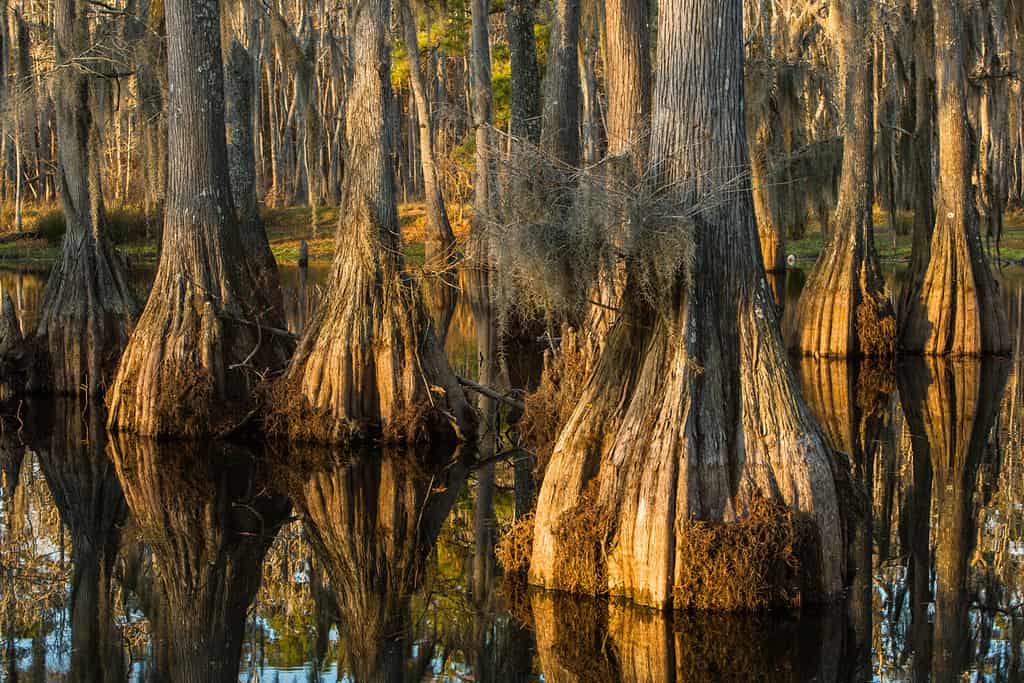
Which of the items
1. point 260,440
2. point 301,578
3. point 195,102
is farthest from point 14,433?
point 301,578

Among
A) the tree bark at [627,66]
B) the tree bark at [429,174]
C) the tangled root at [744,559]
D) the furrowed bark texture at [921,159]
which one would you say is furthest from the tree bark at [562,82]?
the tree bark at [429,174]

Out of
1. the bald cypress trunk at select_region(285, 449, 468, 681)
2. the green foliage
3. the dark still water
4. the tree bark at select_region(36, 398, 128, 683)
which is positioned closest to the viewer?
the dark still water

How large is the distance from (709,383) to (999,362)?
10.3m

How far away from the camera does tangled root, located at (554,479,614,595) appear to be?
7.16m

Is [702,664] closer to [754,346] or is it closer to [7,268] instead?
[754,346]

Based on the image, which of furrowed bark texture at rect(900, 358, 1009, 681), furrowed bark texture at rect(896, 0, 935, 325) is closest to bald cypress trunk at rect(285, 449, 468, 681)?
furrowed bark texture at rect(900, 358, 1009, 681)

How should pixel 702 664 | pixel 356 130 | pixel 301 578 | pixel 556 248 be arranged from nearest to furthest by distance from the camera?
pixel 702 664, pixel 556 248, pixel 301 578, pixel 356 130

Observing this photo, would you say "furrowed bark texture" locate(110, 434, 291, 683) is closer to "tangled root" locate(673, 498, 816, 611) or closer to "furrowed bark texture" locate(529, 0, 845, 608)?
"furrowed bark texture" locate(529, 0, 845, 608)

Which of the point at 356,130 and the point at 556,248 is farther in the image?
the point at 356,130

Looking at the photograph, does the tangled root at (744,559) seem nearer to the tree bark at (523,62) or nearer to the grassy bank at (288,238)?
the tree bark at (523,62)

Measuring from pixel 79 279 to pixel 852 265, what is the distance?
30.6 feet

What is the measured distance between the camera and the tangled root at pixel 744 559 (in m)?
6.83

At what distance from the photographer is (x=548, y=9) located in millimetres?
27109

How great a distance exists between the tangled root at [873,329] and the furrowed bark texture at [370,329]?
7284mm
